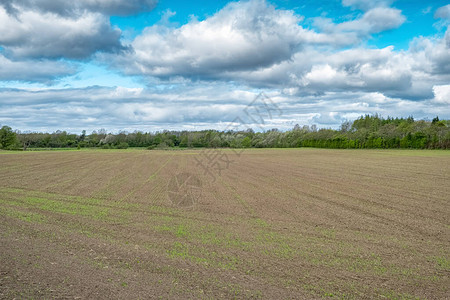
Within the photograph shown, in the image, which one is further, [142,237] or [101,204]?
[101,204]

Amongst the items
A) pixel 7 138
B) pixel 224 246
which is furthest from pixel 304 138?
pixel 224 246

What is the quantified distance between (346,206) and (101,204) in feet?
37.8

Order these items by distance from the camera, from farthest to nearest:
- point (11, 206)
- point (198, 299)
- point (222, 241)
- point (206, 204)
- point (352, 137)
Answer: point (352, 137), point (206, 204), point (11, 206), point (222, 241), point (198, 299)

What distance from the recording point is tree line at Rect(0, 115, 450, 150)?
82.7 meters

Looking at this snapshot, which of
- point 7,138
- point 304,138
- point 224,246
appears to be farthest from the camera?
point 304,138

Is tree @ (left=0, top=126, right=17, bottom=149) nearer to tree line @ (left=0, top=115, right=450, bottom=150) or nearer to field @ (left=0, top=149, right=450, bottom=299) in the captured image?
tree line @ (left=0, top=115, right=450, bottom=150)

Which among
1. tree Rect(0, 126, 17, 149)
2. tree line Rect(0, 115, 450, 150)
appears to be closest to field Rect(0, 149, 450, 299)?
tree line Rect(0, 115, 450, 150)

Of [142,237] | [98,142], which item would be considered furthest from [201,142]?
[142,237]

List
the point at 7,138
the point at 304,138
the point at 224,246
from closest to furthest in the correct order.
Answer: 1. the point at 224,246
2. the point at 7,138
3. the point at 304,138

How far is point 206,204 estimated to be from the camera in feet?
53.4

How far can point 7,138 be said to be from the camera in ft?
339

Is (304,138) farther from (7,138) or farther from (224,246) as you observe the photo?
(224,246)

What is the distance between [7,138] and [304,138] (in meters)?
96.9

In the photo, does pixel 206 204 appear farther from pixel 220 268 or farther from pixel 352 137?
pixel 352 137
